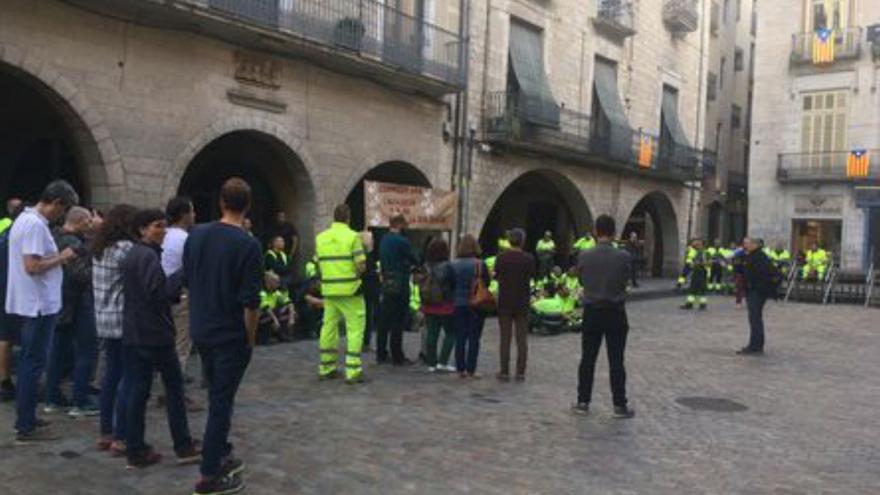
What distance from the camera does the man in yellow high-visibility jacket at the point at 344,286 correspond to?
8.65 meters

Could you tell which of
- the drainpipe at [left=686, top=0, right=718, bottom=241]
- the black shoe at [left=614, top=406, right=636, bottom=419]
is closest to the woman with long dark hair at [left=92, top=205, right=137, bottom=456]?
the black shoe at [left=614, top=406, right=636, bottom=419]

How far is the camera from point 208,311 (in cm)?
498

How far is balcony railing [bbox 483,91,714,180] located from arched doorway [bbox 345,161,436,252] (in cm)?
215

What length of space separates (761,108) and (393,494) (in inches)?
1217

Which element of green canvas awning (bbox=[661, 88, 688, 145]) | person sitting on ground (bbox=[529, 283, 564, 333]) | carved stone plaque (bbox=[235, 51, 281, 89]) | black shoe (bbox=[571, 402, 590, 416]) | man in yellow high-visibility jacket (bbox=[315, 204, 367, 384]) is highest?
green canvas awning (bbox=[661, 88, 688, 145])

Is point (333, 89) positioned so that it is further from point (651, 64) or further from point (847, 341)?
point (651, 64)

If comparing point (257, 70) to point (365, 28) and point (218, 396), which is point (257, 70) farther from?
point (218, 396)

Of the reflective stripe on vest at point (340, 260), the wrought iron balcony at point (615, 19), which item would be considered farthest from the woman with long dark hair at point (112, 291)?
the wrought iron balcony at point (615, 19)

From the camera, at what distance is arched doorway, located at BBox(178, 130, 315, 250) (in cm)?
1442

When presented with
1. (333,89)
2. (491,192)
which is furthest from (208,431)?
(491,192)

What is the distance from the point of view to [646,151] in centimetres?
2439

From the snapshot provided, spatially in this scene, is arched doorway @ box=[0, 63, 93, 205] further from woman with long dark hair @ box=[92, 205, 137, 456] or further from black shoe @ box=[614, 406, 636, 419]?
black shoe @ box=[614, 406, 636, 419]

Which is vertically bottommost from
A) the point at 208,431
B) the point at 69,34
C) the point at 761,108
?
the point at 208,431

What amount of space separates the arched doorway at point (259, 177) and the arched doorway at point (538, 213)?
834 cm
